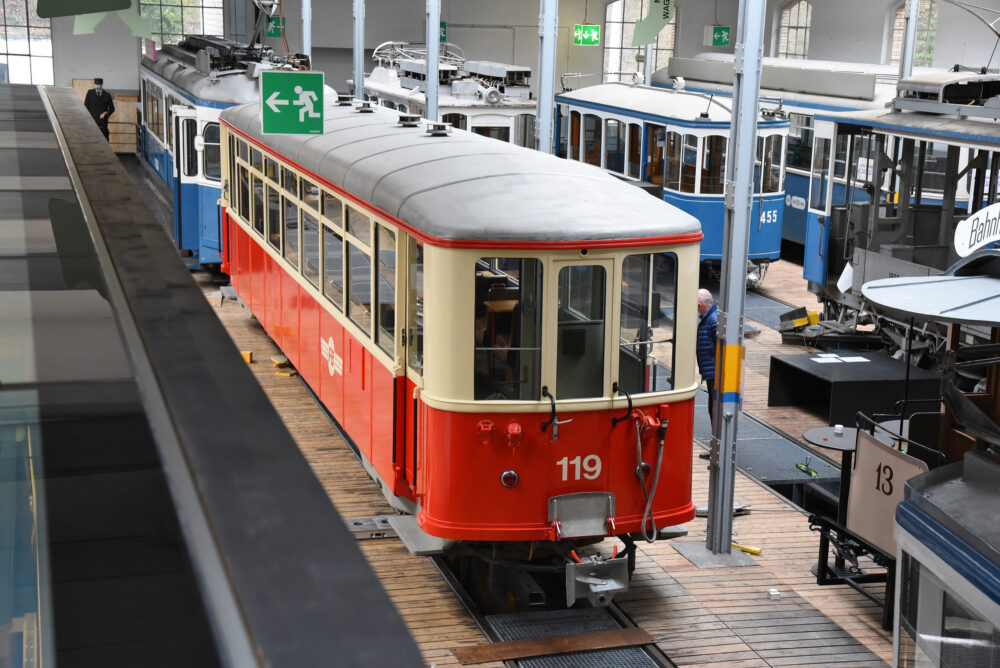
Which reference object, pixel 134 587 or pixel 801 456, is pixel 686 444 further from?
pixel 134 587

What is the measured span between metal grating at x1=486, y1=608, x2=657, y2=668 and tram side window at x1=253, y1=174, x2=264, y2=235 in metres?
6.33

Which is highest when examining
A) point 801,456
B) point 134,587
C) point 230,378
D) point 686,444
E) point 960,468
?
point 230,378

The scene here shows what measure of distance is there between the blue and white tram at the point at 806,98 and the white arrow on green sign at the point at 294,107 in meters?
8.50

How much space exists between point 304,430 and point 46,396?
9191mm

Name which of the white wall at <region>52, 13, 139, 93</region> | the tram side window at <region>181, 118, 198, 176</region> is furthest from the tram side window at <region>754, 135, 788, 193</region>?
the white wall at <region>52, 13, 139, 93</region>

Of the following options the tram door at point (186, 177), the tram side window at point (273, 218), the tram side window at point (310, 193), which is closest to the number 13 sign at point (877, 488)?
the tram side window at point (310, 193)

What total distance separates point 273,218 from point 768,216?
26.9ft

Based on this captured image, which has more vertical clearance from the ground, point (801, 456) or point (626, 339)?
point (626, 339)

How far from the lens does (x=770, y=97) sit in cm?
1934

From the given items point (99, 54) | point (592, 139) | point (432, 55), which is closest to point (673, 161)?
point (592, 139)

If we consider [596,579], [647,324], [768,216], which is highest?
[647,324]

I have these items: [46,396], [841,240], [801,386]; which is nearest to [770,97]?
[841,240]

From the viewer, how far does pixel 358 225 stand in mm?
8211

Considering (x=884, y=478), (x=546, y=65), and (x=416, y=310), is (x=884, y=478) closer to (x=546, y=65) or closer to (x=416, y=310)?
(x=416, y=310)
